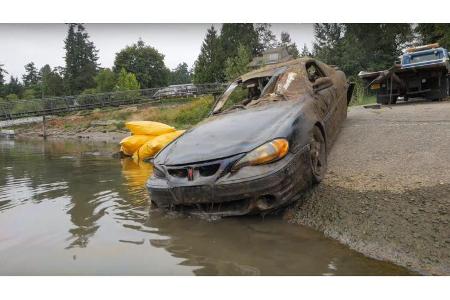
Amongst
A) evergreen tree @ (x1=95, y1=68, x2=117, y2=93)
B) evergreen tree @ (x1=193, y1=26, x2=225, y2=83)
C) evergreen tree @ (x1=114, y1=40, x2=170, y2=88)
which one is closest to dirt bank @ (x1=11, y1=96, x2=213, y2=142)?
evergreen tree @ (x1=193, y1=26, x2=225, y2=83)

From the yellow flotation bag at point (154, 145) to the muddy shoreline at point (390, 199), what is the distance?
11.1 ft

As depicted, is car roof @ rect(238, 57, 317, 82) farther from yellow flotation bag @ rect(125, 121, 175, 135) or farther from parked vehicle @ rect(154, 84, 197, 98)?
parked vehicle @ rect(154, 84, 197, 98)

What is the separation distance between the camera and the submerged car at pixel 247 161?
3111 mm

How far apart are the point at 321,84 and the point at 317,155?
3.86 feet

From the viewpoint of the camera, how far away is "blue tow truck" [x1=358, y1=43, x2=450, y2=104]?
9.75 meters

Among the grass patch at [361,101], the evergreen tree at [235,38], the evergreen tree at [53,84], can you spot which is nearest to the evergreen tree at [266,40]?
the evergreen tree at [235,38]

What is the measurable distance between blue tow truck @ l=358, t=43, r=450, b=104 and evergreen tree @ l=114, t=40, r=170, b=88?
59072 mm

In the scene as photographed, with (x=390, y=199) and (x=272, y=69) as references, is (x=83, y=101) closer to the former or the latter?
Result: (x=272, y=69)

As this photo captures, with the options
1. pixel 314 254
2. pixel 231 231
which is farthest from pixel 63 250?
pixel 314 254

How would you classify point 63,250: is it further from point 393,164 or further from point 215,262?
point 393,164

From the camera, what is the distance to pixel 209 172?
10.6 ft

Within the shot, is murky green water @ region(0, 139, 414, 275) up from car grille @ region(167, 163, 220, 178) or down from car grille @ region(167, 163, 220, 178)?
down

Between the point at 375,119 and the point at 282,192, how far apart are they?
13.9 feet

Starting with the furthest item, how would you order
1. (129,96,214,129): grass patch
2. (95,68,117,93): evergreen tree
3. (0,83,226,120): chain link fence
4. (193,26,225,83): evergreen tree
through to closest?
(95,68,117,93): evergreen tree → (193,26,225,83): evergreen tree → (0,83,226,120): chain link fence → (129,96,214,129): grass patch
